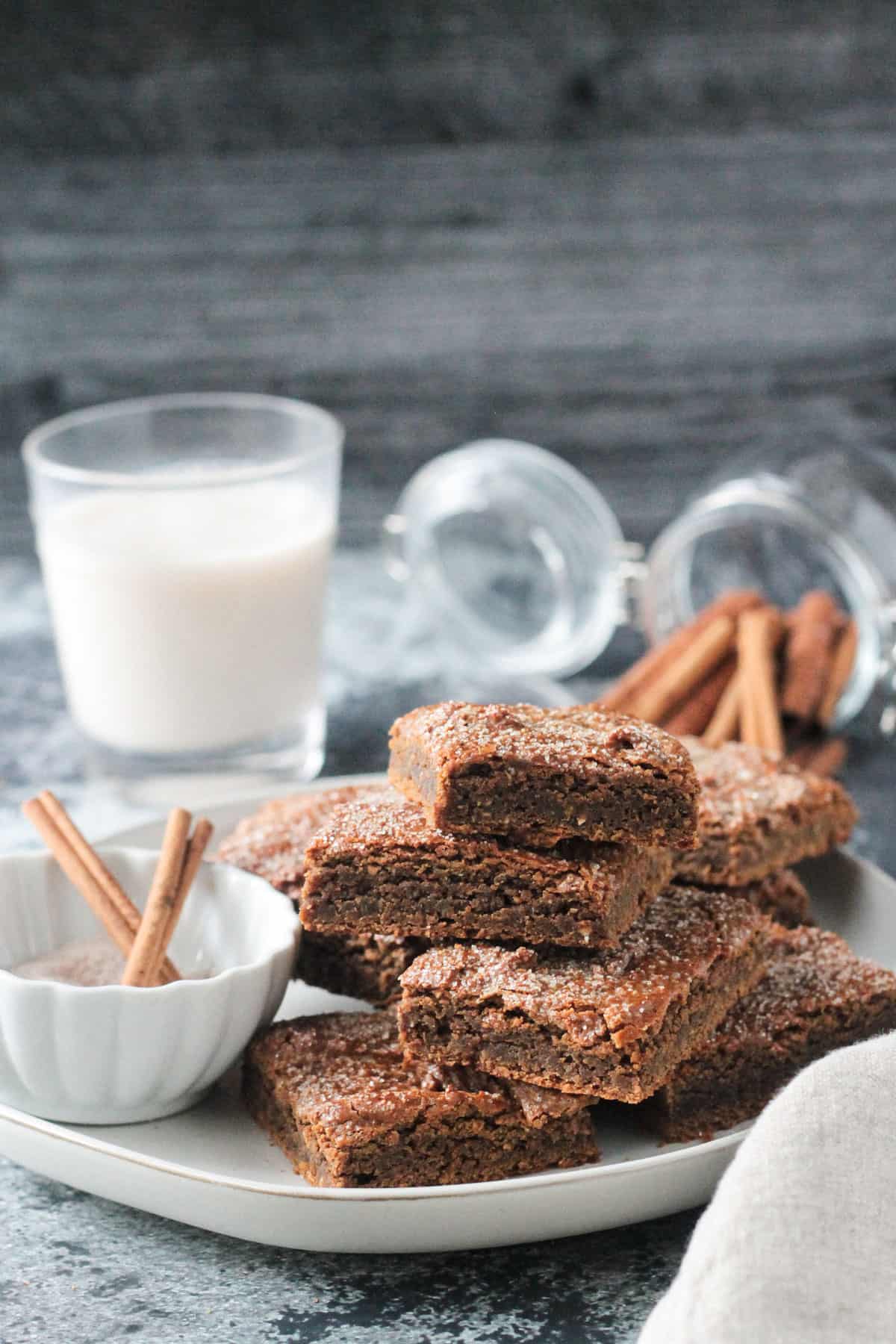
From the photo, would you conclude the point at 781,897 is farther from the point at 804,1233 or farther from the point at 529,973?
the point at 804,1233

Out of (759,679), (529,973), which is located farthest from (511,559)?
(529,973)

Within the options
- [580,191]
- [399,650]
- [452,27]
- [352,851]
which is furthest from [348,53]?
[352,851]

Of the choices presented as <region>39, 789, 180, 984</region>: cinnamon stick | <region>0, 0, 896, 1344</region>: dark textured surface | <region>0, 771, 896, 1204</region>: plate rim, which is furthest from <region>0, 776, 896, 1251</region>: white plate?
<region>0, 0, 896, 1344</region>: dark textured surface

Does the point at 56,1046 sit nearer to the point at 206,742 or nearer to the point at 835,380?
the point at 206,742

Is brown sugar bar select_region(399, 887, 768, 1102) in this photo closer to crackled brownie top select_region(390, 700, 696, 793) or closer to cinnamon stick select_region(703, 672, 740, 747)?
crackled brownie top select_region(390, 700, 696, 793)

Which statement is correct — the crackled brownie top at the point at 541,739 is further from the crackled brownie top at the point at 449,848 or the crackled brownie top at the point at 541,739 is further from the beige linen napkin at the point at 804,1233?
the beige linen napkin at the point at 804,1233

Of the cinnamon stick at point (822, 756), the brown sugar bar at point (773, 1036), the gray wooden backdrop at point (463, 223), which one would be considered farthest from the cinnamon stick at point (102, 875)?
the gray wooden backdrop at point (463, 223)
